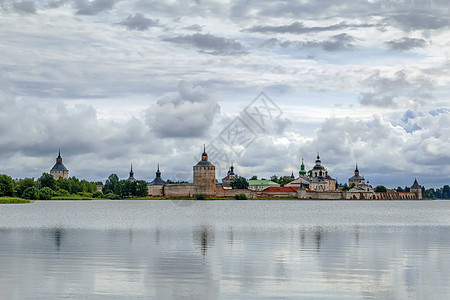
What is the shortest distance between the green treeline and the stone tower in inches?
537

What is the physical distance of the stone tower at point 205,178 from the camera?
147 meters

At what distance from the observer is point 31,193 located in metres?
99.4

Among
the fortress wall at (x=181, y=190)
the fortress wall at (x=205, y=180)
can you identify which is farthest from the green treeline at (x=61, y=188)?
the fortress wall at (x=205, y=180)

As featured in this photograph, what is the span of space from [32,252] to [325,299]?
13.4 m

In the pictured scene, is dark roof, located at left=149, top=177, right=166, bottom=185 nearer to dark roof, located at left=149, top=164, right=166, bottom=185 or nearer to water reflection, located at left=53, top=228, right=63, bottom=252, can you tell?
dark roof, located at left=149, top=164, right=166, bottom=185

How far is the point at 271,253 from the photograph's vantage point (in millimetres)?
22656

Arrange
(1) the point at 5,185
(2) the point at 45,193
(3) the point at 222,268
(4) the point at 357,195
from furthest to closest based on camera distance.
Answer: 1. (4) the point at 357,195
2. (2) the point at 45,193
3. (1) the point at 5,185
4. (3) the point at 222,268

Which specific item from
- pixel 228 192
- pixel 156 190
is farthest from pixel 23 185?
pixel 156 190

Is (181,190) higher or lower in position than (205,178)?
lower

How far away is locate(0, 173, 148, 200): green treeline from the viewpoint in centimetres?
9670

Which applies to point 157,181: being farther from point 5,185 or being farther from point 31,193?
point 5,185

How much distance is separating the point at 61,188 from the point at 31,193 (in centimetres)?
3820

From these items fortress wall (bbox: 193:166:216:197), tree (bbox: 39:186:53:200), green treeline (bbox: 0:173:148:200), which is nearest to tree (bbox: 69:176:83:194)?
green treeline (bbox: 0:173:148:200)

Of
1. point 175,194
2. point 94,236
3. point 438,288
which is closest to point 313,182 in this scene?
point 175,194
